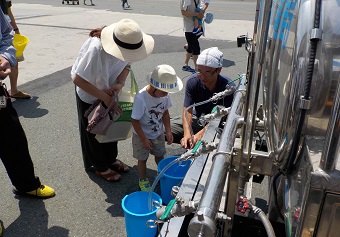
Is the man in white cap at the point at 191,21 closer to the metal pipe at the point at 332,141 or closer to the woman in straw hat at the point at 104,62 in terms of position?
the woman in straw hat at the point at 104,62

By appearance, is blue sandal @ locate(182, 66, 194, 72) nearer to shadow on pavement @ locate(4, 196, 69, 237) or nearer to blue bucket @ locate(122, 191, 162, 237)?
shadow on pavement @ locate(4, 196, 69, 237)

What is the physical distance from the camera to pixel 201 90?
9.90ft

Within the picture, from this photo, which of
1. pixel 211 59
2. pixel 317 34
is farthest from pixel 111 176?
pixel 317 34

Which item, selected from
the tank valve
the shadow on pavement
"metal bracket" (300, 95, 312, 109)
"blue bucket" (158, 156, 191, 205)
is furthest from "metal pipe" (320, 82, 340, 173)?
the shadow on pavement

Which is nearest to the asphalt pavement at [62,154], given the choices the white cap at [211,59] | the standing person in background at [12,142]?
the standing person in background at [12,142]

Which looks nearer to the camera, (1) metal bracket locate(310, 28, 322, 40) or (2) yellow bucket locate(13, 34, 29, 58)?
(1) metal bracket locate(310, 28, 322, 40)

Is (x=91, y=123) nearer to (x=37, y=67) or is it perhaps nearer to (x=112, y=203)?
(x=112, y=203)

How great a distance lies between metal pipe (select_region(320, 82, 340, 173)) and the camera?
76cm

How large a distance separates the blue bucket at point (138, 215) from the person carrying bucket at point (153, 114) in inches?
18.4

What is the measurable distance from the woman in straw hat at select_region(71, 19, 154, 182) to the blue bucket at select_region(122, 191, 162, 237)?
781mm

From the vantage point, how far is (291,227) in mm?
1031

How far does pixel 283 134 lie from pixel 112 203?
6.44 feet

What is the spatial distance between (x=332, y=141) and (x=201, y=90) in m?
2.26

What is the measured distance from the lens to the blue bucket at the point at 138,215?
6.66 feet
